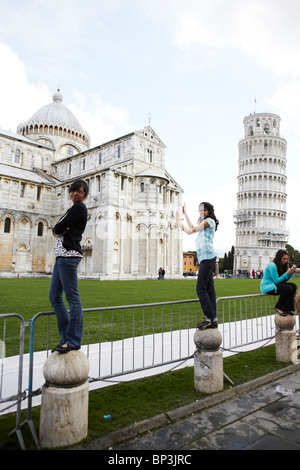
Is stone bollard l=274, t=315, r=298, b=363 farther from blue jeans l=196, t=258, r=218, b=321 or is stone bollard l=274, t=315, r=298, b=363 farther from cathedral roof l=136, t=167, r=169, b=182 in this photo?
cathedral roof l=136, t=167, r=169, b=182

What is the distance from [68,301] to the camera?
130 inches

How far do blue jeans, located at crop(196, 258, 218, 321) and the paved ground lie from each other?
3.60 feet

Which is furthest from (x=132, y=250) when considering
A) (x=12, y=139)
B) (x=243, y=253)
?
(x=243, y=253)

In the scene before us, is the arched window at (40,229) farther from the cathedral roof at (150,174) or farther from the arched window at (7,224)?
the cathedral roof at (150,174)

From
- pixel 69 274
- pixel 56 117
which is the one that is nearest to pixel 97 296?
pixel 69 274

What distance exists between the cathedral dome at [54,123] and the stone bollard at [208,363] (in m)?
53.4

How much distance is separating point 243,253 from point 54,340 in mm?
68316

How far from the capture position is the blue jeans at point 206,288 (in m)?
4.48

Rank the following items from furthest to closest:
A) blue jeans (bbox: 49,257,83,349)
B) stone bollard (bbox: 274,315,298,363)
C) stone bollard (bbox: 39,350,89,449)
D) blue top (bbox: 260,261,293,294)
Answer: blue top (bbox: 260,261,293,294), stone bollard (bbox: 274,315,298,363), blue jeans (bbox: 49,257,83,349), stone bollard (bbox: 39,350,89,449)

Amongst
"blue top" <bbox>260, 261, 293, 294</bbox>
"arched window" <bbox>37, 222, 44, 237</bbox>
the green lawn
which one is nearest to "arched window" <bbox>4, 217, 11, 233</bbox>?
"arched window" <bbox>37, 222, 44, 237</bbox>

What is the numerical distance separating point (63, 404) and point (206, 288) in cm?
251

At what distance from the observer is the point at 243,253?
231 feet

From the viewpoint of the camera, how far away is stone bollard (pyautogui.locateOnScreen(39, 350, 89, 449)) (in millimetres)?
2961
